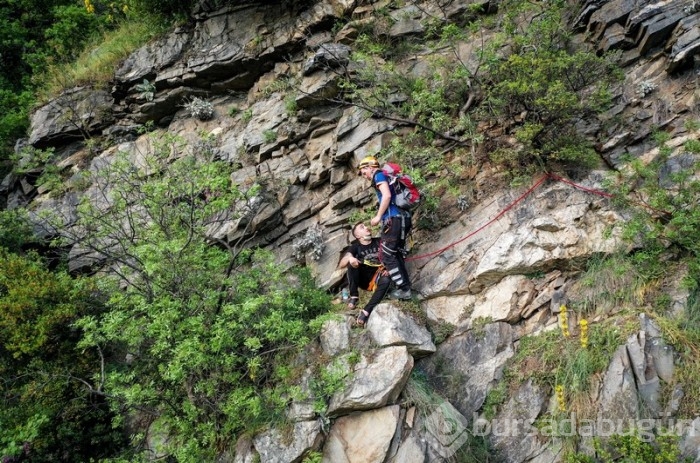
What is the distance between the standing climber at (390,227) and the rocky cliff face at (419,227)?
492 mm

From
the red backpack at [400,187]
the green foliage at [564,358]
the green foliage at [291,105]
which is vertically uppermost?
the green foliage at [291,105]

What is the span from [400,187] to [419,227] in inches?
42.5

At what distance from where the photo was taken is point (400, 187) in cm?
687

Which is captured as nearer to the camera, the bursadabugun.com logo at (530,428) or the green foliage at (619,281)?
the bursadabugun.com logo at (530,428)

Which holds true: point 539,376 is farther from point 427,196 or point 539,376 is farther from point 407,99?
point 407,99

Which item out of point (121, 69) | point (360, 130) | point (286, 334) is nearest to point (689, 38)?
point (360, 130)

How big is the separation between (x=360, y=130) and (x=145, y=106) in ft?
19.7

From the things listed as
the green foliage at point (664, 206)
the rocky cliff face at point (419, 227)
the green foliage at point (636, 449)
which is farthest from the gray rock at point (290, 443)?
the green foliage at point (664, 206)

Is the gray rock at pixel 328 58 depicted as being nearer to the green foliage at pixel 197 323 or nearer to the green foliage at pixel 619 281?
the green foliage at pixel 197 323

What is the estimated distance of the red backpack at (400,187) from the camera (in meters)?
6.77

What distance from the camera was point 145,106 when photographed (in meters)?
11.4

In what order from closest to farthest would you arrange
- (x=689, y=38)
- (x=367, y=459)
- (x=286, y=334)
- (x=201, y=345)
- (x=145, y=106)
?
1. (x=367, y=459)
2. (x=201, y=345)
3. (x=286, y=334)
4. (x=689, y=38)
5. (x=145, y=106)

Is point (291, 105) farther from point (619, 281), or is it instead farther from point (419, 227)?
point (619, 281)

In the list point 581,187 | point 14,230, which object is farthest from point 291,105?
point 14,230
